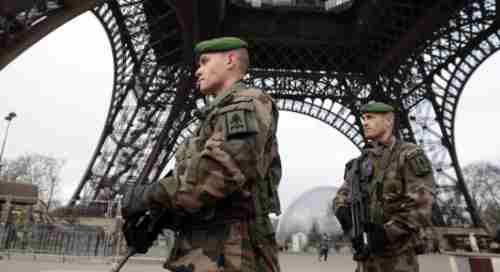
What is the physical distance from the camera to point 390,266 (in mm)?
2750

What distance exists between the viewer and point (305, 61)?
21406 mm

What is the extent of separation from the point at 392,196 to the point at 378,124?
64 centimetres

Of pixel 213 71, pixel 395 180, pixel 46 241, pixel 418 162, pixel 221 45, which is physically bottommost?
pixel 46 241

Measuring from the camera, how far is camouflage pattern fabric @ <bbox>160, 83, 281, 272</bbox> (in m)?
1.52

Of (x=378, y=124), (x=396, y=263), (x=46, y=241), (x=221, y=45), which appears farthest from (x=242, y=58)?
(x=46, y=241)

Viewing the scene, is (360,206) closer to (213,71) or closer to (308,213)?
(213,71)

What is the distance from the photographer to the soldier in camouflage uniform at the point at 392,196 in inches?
107

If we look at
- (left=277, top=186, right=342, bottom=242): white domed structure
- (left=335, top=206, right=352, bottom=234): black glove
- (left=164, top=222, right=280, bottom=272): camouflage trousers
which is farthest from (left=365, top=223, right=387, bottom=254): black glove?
(left=277, top=186, right=342, bottom=242): white domed structure

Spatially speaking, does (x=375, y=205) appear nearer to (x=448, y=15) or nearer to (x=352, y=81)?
(x=448, y=15)

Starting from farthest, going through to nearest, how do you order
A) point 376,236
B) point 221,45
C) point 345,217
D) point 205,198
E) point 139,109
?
1. point 139,109
2. point 345,217
3. point 376,236
4. point 221,45
5. point 205,198

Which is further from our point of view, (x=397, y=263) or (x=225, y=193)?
(x=397, y=263)

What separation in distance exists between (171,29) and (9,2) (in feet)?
35.4

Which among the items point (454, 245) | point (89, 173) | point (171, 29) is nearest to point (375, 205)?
point (454, 245)

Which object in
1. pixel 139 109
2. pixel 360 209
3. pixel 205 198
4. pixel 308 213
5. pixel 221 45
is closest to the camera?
pixel 205 198
